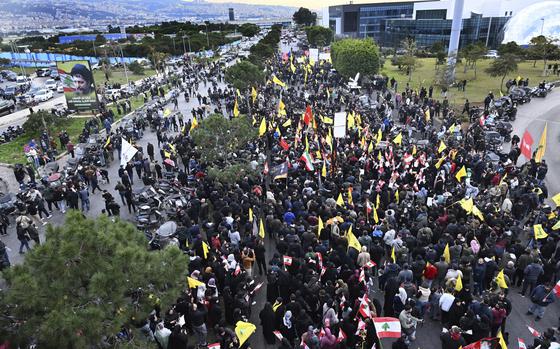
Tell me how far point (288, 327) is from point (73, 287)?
5.03 metres

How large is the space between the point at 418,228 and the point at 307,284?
4596 mm

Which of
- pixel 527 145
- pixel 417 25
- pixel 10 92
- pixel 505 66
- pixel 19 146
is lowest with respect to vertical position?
pixel 19 146

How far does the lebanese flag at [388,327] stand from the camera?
8.20m

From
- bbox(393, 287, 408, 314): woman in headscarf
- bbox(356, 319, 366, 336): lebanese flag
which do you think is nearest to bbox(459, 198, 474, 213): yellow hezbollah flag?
bbox(393, 287, 408, 314): woman in headscarf

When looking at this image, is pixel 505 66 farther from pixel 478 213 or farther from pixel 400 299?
pixel 400 299

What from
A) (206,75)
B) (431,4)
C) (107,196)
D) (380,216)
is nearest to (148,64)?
(206,75)

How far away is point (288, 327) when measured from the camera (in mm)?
9180

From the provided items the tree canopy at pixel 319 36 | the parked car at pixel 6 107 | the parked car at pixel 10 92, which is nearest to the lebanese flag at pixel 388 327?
the parked car at pixel 6 107

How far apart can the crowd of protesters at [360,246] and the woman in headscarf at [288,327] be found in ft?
0.11

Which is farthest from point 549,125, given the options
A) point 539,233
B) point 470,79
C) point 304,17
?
point 304,17

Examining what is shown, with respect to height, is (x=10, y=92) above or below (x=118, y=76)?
above

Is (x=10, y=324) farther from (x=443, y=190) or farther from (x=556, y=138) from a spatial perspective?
(x=556, y=138)

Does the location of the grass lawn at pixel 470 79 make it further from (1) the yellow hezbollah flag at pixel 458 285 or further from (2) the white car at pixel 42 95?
(2) the white car at pixel 42 95

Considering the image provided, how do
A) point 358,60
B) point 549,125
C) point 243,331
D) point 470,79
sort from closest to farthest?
point 243,331 → point 549,125 → point 358,60 → point 470,79
